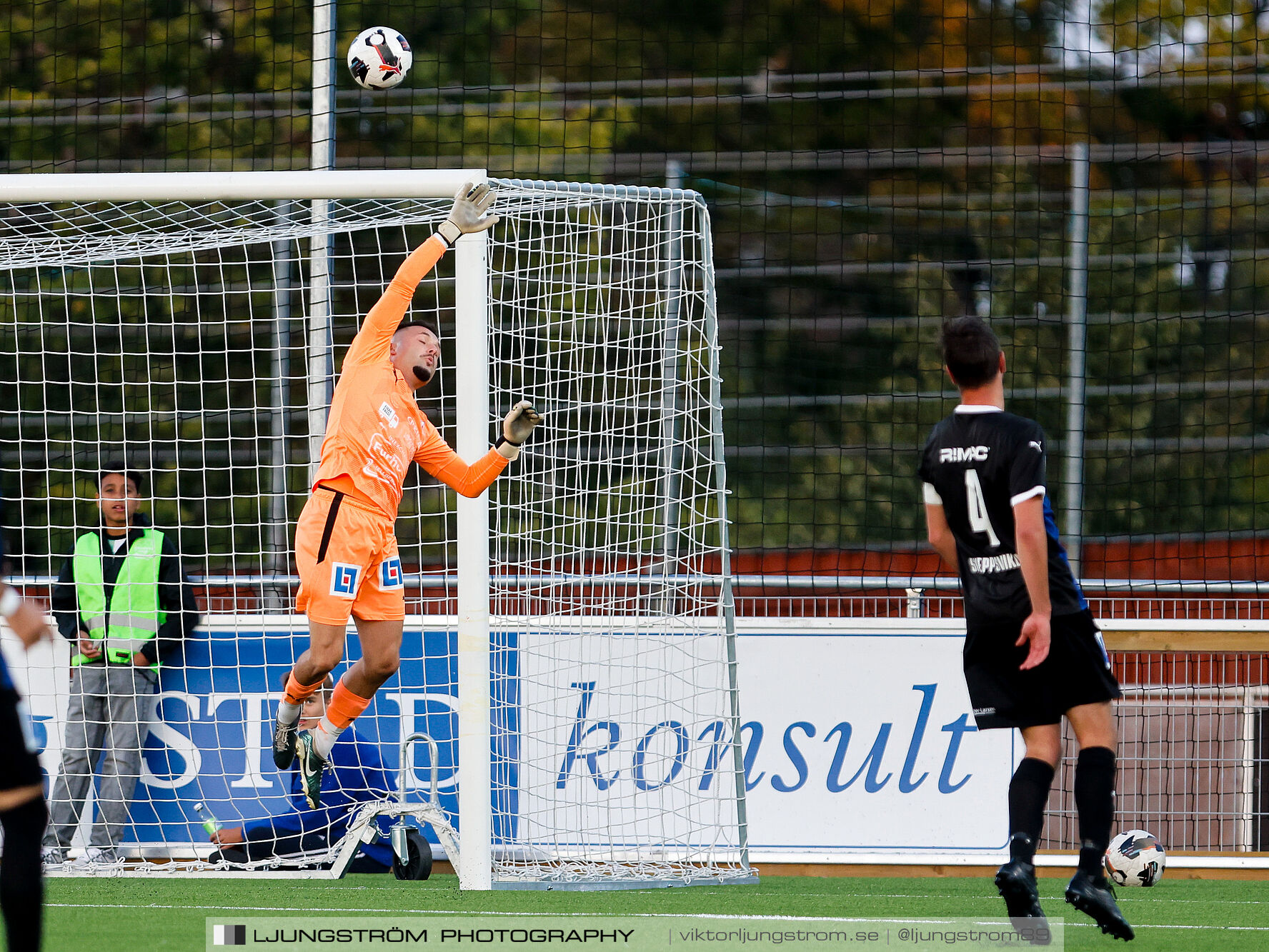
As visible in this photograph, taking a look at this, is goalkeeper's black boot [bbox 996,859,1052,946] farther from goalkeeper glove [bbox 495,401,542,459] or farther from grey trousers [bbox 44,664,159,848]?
grey trousers [bbox 44,664,159,848]

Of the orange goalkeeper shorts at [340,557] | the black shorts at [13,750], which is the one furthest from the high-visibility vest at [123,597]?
the black shorts at [13,750]

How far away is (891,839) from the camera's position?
6.95 meters

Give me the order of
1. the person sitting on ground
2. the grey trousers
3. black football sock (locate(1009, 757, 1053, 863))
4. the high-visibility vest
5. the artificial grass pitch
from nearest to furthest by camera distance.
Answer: black football sock (locate(1009, 757, 1053, 863))
the artificial grass pitch
the person sitting on ground
the grey trousers
the high-visibility vest

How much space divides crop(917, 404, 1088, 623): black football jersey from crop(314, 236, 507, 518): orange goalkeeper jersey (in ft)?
5.98

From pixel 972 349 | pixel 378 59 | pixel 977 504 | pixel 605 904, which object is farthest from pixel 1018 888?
pixel 378 59

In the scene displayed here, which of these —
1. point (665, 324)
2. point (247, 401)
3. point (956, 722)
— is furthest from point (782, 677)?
point (247, 401)

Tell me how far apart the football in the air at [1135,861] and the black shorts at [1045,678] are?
1570 millimetres

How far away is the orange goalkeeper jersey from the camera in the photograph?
5.66 metres

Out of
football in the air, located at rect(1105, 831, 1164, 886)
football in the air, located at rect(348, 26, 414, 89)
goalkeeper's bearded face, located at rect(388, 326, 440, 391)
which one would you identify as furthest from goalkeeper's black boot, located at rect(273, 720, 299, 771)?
football in the air, located at rect(1105, 831, 1164, 886)

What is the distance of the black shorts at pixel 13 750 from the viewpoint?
3.04 metres

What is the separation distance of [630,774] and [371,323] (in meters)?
2.37

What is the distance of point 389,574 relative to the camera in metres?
5.82

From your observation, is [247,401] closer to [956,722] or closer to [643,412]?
[643,412]

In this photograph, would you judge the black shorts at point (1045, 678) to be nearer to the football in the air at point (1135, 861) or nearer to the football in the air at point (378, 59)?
A: the football in the air at point (1135, 861)
